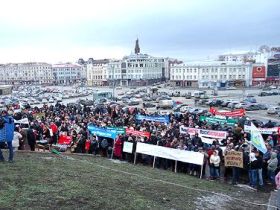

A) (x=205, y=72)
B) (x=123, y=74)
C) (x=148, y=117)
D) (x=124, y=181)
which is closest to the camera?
(x=124, y=181)

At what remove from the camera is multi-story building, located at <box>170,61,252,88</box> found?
13212 centimetres

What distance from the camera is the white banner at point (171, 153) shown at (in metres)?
14.8

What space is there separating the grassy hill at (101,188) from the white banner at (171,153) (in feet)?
2.13

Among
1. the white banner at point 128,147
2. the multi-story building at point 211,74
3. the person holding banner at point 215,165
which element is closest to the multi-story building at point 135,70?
the multi-story building at point 211,74

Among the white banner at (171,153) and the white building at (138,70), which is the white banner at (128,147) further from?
the white building at (138,70)

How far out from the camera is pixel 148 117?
26391 mm

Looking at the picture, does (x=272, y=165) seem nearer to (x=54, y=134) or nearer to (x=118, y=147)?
(x=118, y=147)

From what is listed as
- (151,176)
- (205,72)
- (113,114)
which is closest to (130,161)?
(151,176)

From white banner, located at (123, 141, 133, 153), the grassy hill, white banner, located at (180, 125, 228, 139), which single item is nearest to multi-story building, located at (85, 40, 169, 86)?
white banner, located at (180, 125, 228, 139)

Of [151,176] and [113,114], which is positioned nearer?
[151,176]

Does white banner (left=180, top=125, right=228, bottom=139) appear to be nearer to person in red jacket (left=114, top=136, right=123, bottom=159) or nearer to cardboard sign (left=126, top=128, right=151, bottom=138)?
cardboard sign (left=126, top=128, right=151, bottom=138)

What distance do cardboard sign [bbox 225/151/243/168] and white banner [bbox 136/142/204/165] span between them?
989 millimetres

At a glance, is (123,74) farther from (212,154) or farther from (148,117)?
(212,154)

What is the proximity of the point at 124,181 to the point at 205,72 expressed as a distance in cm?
13485
